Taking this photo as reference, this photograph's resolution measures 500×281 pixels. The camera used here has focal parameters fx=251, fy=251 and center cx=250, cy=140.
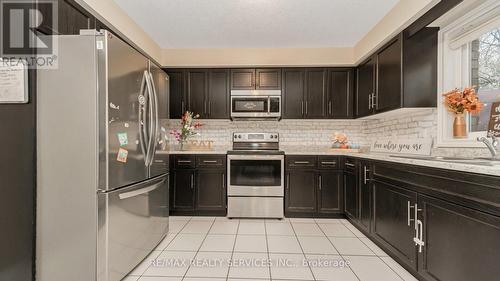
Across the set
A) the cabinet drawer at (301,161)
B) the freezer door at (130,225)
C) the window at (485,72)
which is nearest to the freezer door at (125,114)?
the freezer door at (130,225)

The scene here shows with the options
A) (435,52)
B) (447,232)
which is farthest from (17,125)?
(435,52)

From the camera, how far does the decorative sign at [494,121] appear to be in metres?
2.01

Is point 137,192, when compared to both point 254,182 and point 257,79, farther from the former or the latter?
point 257,79

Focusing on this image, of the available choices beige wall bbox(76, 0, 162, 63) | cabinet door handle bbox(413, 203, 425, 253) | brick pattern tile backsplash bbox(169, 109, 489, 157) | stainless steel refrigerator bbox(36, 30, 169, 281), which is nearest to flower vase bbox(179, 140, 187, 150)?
brick pattern tile backsplash bbox(169, 109, 489, 157)

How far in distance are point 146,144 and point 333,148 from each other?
9.35 ft

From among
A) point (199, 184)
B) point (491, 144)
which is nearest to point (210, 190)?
point (199, 184)

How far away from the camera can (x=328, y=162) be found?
3.55m

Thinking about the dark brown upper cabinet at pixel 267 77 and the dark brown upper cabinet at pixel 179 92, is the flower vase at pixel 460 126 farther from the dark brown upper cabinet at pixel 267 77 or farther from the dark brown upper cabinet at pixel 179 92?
the dark brown upper cabinet at pixel 179 92

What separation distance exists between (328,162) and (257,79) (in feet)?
5.40

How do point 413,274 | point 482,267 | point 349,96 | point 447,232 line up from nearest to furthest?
point 482,267 < point 447,232 < point 413,274 < point 349,96

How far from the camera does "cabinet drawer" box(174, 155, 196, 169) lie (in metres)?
3.61

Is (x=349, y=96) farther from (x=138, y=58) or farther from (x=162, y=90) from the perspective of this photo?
(x=138, y=58)

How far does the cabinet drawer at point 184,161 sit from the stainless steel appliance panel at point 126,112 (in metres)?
1.46

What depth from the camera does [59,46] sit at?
1641 mm
